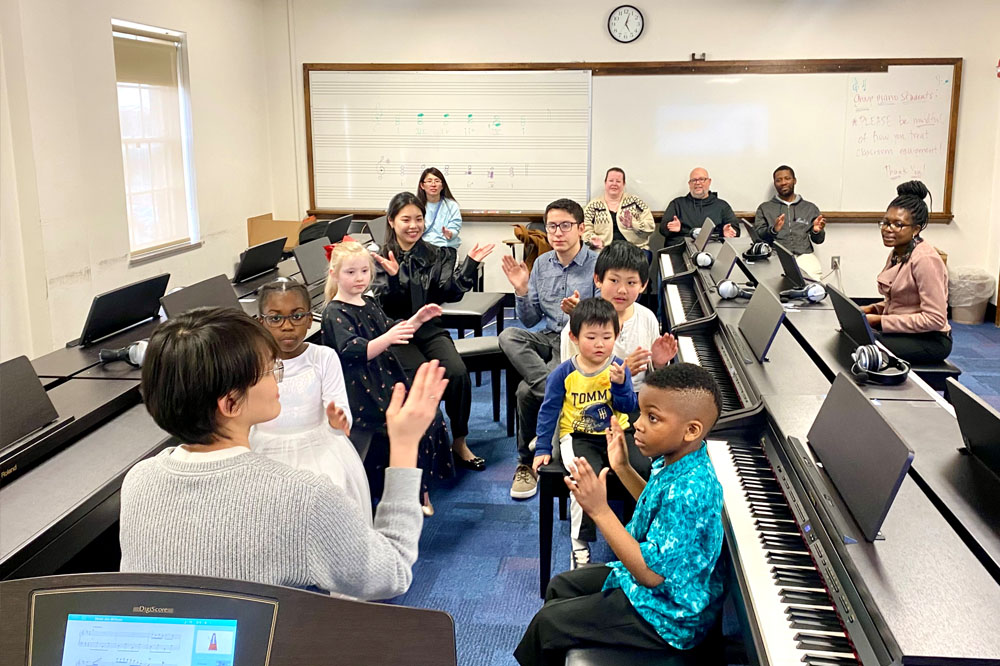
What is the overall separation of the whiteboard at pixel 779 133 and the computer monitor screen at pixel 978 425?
5.85 metres

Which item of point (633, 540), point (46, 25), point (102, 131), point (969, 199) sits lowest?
point (633, 540)

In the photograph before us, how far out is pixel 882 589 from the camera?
1487mm

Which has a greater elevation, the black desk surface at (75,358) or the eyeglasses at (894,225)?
the eyeglasses at (894,225)

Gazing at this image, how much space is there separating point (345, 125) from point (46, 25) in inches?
127

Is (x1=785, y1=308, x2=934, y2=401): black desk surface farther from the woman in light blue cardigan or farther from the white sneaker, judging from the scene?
the woman in light blue cardigan

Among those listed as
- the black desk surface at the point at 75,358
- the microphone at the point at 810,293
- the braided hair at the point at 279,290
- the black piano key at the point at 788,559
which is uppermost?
the braided hair at the point at 279,290

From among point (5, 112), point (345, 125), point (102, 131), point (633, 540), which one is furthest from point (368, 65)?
point (633, 540)

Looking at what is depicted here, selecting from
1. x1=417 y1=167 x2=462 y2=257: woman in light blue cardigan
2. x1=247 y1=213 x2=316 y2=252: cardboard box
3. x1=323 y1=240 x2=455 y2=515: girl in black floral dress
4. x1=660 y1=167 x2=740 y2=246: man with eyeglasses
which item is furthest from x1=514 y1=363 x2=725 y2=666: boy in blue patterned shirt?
x1=247 y1=213 x2=316 y2=252: cardboard box

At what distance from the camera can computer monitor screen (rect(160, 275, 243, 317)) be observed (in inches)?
125

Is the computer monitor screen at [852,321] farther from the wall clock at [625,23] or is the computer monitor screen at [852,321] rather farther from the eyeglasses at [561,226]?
the wall clock at [625,23]

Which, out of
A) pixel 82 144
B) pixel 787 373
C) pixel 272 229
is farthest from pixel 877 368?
pixel 272 229

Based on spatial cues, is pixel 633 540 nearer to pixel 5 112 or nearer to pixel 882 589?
pixel 882 589

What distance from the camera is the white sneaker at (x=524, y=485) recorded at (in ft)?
12.6

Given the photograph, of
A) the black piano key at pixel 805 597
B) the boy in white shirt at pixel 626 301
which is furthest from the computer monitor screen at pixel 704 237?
the black piano key at pixel 805 597
